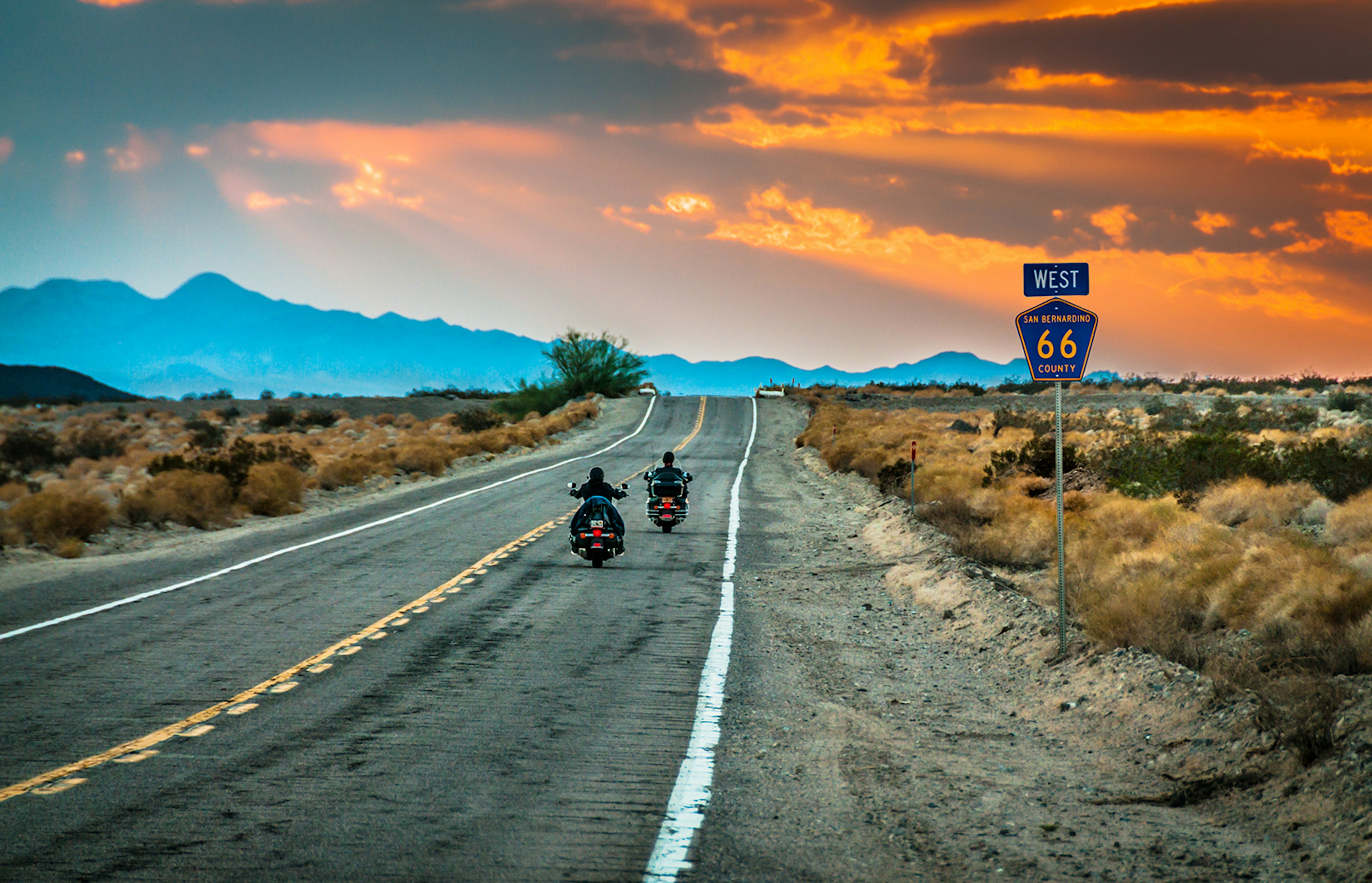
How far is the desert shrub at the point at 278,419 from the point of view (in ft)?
240

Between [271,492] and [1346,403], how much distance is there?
52.9 meters

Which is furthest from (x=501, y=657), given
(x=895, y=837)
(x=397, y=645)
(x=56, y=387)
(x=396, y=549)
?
(x=56, y=387)

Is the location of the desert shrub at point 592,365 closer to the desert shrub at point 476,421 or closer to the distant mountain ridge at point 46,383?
the desert shrub at point 476,421

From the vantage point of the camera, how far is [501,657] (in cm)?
982

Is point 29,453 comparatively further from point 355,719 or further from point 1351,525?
point 1351,525

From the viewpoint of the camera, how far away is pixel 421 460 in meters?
35.7

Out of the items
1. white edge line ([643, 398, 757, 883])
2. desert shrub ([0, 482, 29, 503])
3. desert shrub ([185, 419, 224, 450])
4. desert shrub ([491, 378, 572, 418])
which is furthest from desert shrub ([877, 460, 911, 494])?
desert shrub ([491, 378, 572, 418])

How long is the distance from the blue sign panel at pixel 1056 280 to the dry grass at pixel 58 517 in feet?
56.9

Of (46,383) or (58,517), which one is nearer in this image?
(58,517)

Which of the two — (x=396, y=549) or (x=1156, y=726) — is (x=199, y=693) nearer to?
(x=1156, y=726)

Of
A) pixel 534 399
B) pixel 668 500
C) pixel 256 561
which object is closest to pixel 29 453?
pixel 256 561

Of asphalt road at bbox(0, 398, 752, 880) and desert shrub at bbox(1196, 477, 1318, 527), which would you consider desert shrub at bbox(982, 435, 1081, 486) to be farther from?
asphalt road at bbox(0, 398, 752, 880)

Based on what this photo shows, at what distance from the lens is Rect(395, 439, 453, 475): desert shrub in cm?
3538

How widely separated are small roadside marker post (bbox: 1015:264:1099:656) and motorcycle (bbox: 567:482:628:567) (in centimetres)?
756
